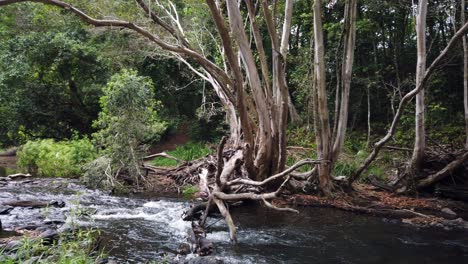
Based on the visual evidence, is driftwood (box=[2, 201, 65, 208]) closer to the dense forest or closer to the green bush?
the dense forest

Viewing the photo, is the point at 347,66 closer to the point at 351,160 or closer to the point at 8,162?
the point at 351,160

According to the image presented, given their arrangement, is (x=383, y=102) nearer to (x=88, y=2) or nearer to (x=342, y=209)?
(x=342, y=209)

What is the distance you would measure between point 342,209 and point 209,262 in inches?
218

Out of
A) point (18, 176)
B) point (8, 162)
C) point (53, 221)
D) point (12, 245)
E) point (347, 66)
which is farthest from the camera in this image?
point (8, 162)

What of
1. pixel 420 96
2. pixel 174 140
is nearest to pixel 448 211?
pixel 420 96

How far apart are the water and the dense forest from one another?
0.91 ft

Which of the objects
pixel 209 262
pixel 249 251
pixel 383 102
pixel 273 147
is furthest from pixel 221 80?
pixel 383 102

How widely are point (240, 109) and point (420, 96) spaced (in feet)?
14.8

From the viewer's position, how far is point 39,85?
20562mm

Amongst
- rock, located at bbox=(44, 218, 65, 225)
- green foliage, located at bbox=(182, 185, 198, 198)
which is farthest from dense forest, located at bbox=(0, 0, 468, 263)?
rock, located at bbox=(44, 218, 65, 225)

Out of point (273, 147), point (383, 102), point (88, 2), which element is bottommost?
point (273, 147)

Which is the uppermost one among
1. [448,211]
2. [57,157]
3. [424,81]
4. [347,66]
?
[347,66]

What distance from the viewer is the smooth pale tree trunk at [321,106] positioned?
9.88 metres

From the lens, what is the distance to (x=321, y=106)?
10.1 meters
